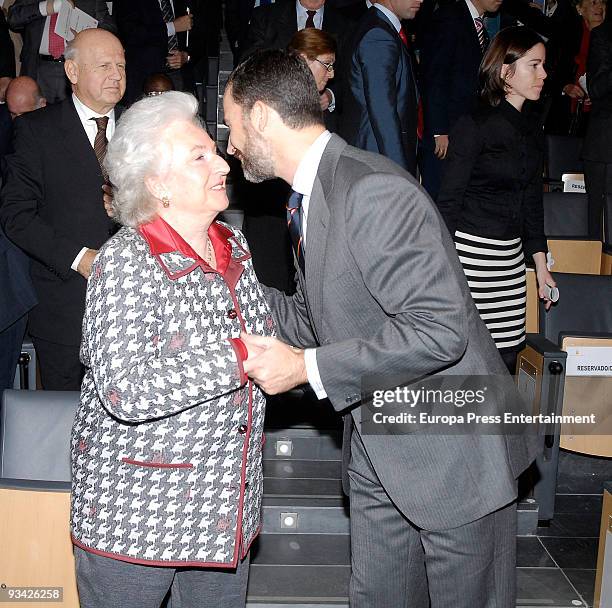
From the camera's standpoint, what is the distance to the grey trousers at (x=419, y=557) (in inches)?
77.7

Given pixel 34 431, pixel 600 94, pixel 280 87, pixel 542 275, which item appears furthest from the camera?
pixel 600 94

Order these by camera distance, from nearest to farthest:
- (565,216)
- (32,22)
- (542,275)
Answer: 1. (542,275)
2. (565,216)
3. (32,22)

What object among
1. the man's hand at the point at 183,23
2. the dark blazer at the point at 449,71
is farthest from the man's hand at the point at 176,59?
the dark blazer at the point at 449,71

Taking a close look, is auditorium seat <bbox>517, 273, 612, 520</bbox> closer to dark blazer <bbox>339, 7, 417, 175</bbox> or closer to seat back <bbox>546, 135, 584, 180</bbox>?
dark blazer <bbox>339, 7, 417, 175</bbox>

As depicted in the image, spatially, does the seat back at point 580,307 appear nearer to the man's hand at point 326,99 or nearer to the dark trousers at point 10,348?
the man's hand at point 326,99

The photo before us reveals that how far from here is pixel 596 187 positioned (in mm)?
5711

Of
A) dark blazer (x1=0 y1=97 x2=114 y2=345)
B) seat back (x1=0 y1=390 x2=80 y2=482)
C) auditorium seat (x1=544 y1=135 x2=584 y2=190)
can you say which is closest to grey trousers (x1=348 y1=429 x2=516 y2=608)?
seat back (x1=0 y1=390 x2=80 y2=482)

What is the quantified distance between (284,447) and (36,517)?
1649 millimetres

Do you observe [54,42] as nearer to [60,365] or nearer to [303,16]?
[303,16]

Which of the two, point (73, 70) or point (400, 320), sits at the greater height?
point (73, 70)

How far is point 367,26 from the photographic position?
4016mm

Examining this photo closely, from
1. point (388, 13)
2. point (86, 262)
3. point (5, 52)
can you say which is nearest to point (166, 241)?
point (86, 262)

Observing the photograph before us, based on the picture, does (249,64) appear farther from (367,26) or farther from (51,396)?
(367,26)

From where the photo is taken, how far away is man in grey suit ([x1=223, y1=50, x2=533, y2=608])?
70.0 inches
